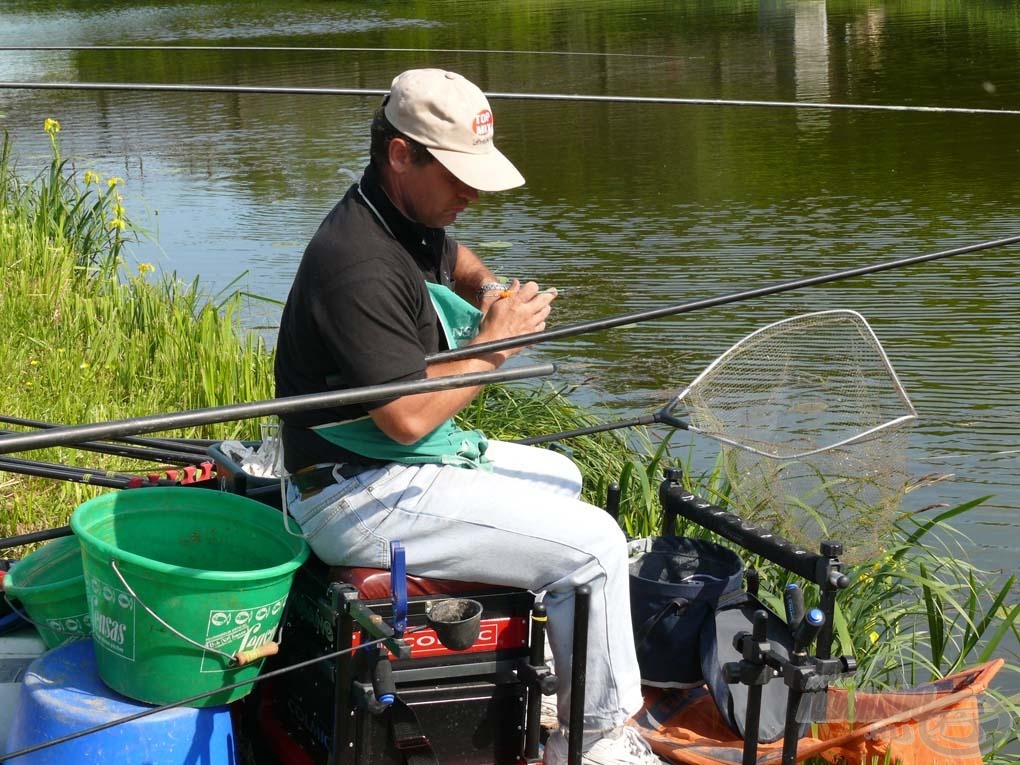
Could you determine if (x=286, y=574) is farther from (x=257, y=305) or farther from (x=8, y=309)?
(x=257, y=305)

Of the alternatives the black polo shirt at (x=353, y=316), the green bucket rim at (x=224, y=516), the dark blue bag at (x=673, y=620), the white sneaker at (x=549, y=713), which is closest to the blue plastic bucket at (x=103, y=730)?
the green bucket rim at (x=224, y=516)

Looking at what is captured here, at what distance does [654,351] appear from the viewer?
689 centimetres

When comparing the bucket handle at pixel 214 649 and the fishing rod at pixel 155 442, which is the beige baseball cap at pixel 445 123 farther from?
the fishing rod at pixel 155 442

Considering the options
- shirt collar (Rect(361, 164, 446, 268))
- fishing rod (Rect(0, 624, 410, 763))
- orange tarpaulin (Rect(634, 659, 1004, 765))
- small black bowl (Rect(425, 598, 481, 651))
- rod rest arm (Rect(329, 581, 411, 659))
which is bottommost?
orange tarpaulin (Rect(634, 659, 1004, 765))

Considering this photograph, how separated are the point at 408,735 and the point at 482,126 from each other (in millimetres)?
1191

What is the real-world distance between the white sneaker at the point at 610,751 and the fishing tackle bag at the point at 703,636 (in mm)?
284

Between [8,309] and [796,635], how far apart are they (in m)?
4.26

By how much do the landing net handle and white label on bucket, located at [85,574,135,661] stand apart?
129cm

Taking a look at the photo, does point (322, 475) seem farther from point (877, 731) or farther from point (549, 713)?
point (877, 731)

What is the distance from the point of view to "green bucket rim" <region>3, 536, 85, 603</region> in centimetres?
275

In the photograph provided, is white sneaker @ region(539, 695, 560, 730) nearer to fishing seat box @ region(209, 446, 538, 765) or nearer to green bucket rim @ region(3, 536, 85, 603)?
fishing seat box @ region(209, 446, 538, 765)

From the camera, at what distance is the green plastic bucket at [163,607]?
239 centimetres

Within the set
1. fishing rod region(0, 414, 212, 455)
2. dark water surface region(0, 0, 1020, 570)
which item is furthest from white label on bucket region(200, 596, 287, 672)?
dark water surface region(0, 0, 1020, 570)

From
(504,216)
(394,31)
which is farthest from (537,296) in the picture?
(394,31)
